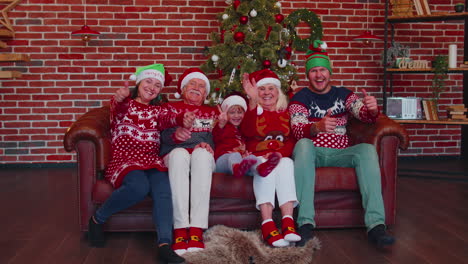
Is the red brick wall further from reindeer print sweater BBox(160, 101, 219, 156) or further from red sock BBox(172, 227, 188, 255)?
red sock BBox(172, 227, 188, 255)

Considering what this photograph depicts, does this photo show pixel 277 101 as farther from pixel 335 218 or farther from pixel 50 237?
pixel 50 237

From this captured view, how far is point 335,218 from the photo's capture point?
8.85 ft

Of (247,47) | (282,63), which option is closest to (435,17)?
(282,63)

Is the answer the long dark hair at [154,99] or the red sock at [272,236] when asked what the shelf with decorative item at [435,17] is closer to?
the long dark hair at [154,99]

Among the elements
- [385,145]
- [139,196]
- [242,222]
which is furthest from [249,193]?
[385,145]

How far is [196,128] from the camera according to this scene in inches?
110

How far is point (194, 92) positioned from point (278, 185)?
80 centimetres

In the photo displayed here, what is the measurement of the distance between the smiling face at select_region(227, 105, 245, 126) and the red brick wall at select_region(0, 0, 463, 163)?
202 centimetres

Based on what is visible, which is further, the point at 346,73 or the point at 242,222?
the point at 346,73

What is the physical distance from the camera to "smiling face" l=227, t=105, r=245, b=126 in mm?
2850

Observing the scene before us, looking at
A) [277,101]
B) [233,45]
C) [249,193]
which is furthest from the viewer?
[233,45]

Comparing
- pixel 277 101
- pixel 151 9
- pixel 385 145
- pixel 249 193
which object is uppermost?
pixel 151 9

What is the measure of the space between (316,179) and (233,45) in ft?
5.40

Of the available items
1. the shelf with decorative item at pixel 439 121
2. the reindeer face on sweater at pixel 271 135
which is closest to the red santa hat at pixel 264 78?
the reindeer face on sweater at pixel 271 135
